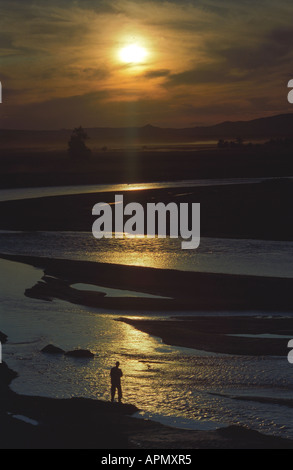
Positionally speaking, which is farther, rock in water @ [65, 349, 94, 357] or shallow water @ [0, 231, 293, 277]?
shallow water @ [0, 231, 293, 277]

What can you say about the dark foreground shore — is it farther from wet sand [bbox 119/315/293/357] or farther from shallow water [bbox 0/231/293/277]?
shallow water [bbox 0/231/293/277]

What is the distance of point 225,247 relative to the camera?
59281mm

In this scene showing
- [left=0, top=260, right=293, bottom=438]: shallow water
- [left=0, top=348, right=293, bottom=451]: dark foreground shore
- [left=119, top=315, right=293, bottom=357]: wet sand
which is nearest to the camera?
[left=0, top=348, right=293, bottom=451]: dark foreground shore

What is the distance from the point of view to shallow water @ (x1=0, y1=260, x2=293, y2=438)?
2322 cm

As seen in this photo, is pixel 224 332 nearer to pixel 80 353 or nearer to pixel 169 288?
pixel 80 353

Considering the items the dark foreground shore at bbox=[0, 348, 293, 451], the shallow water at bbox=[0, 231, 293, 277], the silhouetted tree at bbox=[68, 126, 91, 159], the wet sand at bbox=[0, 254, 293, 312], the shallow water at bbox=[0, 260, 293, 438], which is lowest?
the dark foreground shore at bbox=[0, 348, 293, 451]

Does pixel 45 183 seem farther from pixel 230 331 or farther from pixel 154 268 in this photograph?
pixel 230 331

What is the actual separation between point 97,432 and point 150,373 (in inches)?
240

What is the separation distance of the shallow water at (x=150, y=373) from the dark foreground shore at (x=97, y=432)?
851 mm

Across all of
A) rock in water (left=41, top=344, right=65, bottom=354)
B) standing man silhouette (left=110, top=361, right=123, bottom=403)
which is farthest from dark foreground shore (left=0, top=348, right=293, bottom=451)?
rock in water (left=41, top=344, right=65, bottom=354)

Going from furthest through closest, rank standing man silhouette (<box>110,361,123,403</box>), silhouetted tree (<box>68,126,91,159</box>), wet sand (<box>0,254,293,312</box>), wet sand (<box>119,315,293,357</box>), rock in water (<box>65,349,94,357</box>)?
1. silhouetted tree (<box>68,126,91,159</box>)
2. wet sand (<box>0,254,293,312</box>)
3. wet sand (<box>119,315,293,357</box>)
4. rock in water (<box>65,349,94,357</box>)
5. standing man silhouette (<box>110,361,123,403</box>)

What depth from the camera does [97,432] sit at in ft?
69.2

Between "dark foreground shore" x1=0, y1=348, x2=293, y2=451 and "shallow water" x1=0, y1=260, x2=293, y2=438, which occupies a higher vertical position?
"shallow water" x1=0, y1=260, x2=293, y2=438

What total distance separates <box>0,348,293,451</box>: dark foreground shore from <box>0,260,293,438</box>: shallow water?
2.79 ft
